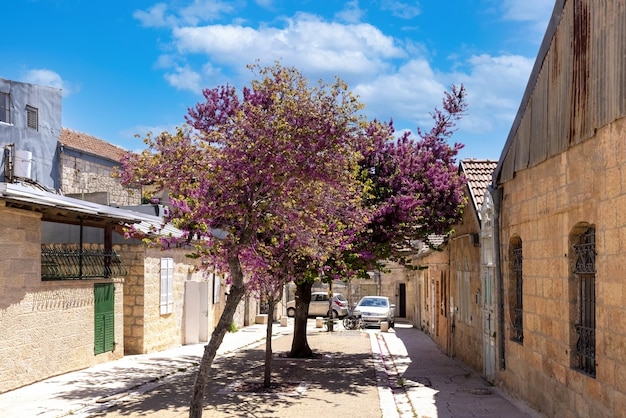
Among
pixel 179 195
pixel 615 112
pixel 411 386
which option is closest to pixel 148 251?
pixel 411 386

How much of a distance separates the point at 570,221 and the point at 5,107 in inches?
873

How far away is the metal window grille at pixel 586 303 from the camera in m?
8.34

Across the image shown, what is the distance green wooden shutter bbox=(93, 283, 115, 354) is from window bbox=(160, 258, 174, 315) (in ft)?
8.10

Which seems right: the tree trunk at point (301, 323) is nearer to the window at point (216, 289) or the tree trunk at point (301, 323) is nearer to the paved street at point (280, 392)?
the paved street at point (280, 392)

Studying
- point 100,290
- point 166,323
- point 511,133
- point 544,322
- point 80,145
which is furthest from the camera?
point 80,145

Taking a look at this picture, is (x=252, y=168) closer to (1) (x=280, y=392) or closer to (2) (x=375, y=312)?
(1) (x=280, y=392)

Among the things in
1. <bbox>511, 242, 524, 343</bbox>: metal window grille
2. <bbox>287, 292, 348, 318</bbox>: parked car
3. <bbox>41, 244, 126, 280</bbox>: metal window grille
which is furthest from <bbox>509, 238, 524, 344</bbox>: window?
<bbox>287, 292, 348, 318</bbox>: parked car

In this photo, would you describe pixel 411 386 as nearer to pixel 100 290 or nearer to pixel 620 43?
pixel 100 290

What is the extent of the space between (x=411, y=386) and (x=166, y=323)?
8358mm

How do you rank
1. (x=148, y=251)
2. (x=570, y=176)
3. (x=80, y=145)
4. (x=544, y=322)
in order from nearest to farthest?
(x=570, y=176) < (x=544, y=322) < (x=148, y=251) < (x=80, y=145)

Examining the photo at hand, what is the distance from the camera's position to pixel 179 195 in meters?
8.95

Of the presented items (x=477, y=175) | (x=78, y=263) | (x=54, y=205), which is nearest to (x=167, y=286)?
(x=78, y=263)

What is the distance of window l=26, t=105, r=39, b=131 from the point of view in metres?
25.9

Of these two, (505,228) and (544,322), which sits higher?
(505,228)
